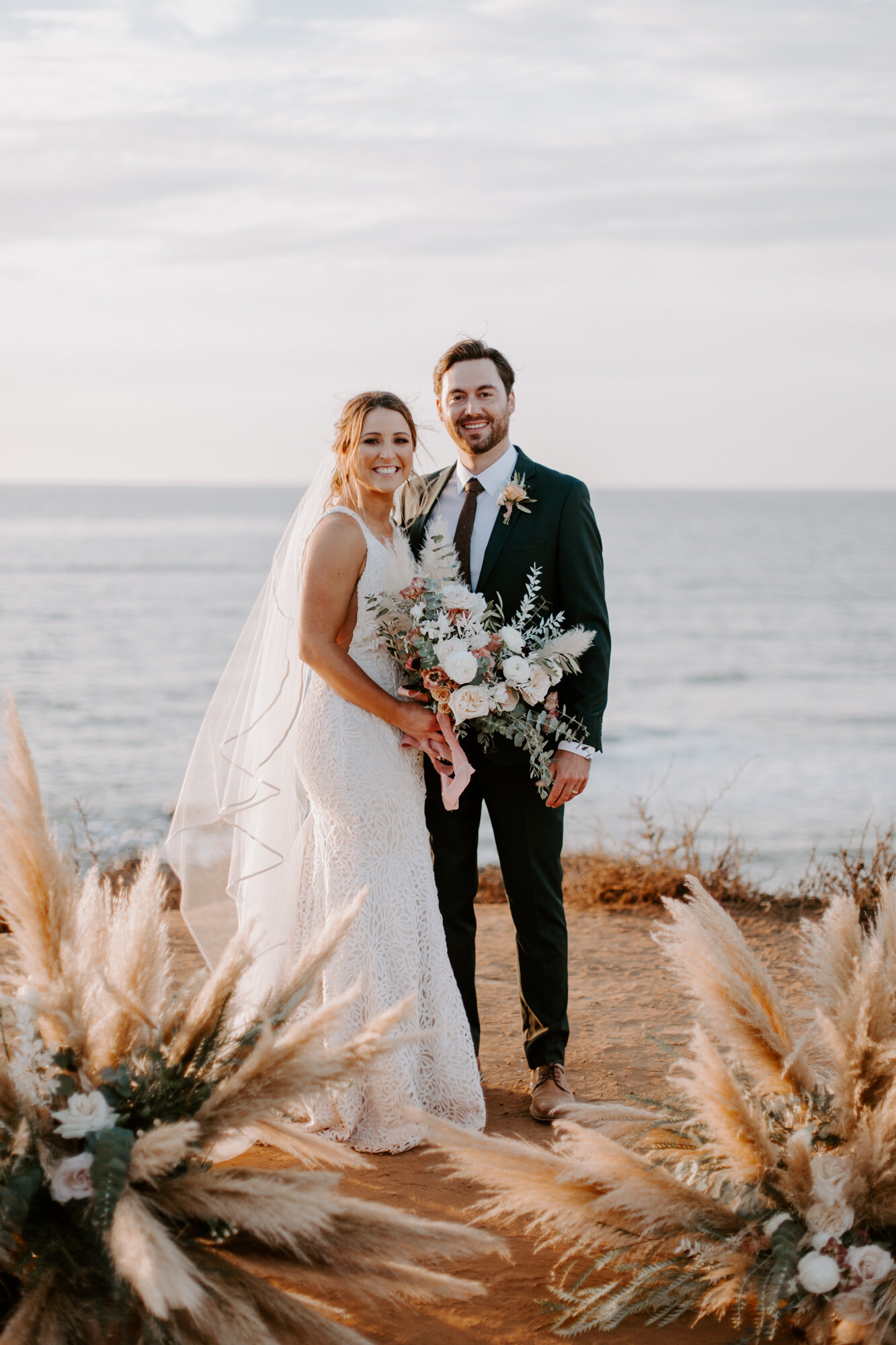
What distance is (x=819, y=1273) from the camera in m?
2.29

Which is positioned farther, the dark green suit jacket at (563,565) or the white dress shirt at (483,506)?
the white dress shirt at (483,506)

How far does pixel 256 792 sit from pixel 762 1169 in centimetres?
256

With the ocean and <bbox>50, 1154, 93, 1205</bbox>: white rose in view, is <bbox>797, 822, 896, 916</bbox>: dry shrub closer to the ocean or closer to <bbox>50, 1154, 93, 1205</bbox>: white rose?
the ocean

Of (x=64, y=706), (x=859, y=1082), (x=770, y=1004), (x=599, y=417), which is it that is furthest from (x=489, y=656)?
(x=599, y=417)

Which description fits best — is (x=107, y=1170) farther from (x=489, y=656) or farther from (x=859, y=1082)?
(x=489, y=656)

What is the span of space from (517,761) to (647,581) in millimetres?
41492

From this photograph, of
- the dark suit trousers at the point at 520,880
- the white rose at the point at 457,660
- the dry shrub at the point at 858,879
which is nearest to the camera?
the white rose at the point at 457,660

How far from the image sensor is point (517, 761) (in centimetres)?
428

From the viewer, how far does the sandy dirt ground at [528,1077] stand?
2723 millimetres

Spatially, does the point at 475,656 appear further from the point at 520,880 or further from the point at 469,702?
the point at 520,880

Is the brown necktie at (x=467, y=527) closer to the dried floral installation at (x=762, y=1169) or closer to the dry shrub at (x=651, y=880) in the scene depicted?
the dried floral installation at (x=762, y=1169)

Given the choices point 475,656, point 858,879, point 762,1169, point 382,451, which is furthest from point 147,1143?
point 858,879

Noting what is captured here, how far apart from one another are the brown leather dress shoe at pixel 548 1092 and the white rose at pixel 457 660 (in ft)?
5.59

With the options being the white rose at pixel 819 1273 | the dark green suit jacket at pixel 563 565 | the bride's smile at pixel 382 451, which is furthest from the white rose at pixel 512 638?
the white rose at pixel 819 1273
